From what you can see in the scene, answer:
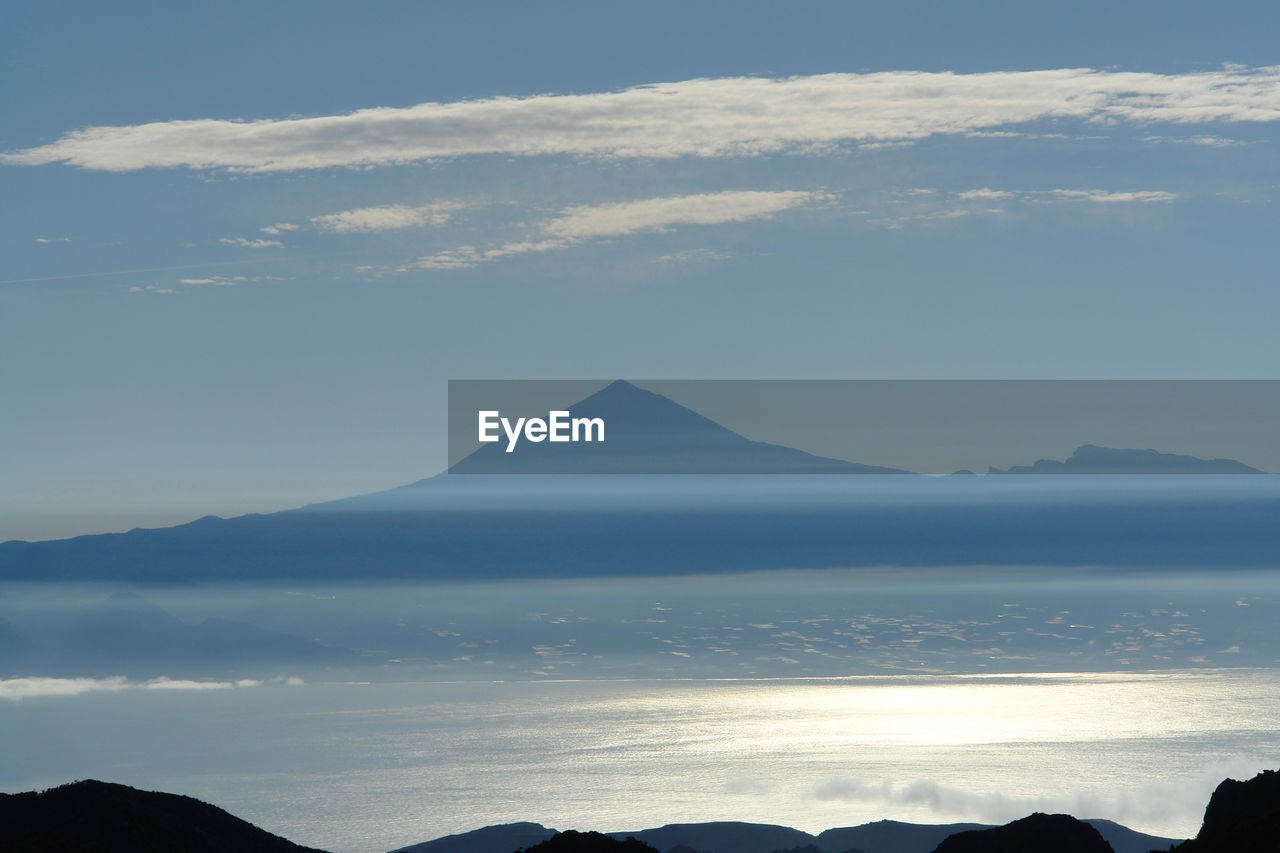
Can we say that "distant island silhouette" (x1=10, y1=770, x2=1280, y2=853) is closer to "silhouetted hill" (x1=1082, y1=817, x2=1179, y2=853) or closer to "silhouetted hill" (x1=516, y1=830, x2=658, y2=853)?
"silhouetted hill" (x1=516, y1=830, x2=658, y2=853)

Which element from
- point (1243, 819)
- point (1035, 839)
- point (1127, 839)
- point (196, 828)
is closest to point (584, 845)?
point (1243, 819)

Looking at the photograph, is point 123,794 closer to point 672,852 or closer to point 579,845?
point 579,845

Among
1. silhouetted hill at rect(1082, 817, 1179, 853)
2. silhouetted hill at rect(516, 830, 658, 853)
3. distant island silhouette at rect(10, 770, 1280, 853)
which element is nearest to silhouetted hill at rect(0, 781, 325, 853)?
distant island silhouette at rect(10, 770, 1280, 853)

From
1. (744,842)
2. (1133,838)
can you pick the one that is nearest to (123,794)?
(744,842)

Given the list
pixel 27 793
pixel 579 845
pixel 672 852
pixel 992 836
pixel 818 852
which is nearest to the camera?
pixel 579 845

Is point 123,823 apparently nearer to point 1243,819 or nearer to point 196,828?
point 196,828

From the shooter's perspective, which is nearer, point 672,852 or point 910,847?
point 672,852
